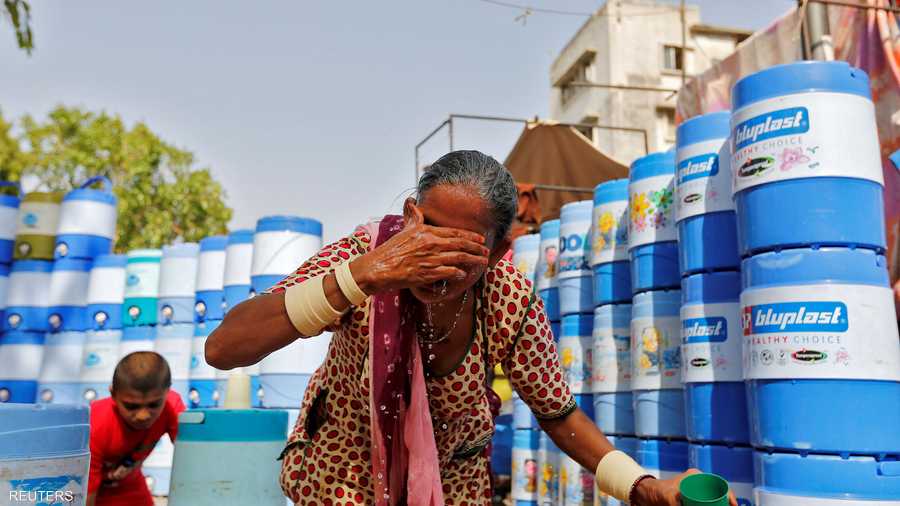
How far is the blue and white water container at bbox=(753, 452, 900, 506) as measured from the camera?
2727mm

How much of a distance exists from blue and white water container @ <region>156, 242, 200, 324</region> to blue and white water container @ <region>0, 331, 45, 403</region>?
181 cm

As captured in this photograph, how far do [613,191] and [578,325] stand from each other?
3.17ft

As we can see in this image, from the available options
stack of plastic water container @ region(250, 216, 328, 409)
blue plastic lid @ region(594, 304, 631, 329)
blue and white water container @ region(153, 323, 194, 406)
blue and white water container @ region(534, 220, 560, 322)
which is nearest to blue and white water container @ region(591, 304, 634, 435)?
blue plastic lid @ region(594, 304, 631, 329)

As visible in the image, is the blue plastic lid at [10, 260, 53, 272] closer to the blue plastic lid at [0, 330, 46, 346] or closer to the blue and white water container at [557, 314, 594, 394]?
the blue plastic lid at [0, 330, 46, 346]

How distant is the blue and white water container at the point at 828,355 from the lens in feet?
9.11

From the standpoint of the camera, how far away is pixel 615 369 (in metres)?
4.33

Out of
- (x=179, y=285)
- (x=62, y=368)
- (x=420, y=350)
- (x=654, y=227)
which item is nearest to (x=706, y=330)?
(x=654, y=227)

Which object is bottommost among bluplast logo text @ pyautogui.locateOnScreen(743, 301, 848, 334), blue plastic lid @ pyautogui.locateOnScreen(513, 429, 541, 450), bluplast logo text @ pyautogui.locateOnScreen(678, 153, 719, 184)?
blue plastic lid @ pyautogui.locateOnScreen(513, 429, 541, 450)

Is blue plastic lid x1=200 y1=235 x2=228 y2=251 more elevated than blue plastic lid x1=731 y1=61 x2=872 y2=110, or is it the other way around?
blue plastic lid x1=731 y1=61 x2=872 y2=110

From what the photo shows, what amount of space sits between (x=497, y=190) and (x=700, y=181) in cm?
233

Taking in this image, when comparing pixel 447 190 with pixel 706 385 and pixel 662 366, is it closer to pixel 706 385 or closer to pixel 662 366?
pixel 706 385

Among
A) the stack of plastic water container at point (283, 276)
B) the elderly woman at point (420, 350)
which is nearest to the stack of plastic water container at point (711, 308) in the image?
the elderly woman at point (420, 350)

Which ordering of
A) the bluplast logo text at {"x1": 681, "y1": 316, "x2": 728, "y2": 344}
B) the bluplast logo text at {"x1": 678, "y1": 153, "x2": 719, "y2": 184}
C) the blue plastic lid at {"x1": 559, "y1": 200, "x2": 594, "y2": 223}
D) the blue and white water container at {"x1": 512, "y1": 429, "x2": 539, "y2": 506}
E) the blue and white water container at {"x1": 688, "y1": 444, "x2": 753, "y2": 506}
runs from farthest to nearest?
1. the blue and white water container at {"x1": 512, "y1": 429, "x2": 539, "y2": 506}
2. the blue plastic lid at {"x1": 559, "y1": 200, "x2": 594, "y2": 223}
3. the bluplast logo text at {"x1": 678, "y1": 153, "x2": 719, "y2": 184}
4. the bluplast logo text at {"x1": 681, "y1": 316, "x2": 728, "y2": 344}
5. the blue and white water container at {"x1": 688, "y1": 444, "x2": 753, "y2": 506}

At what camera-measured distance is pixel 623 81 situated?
64.8 ft
